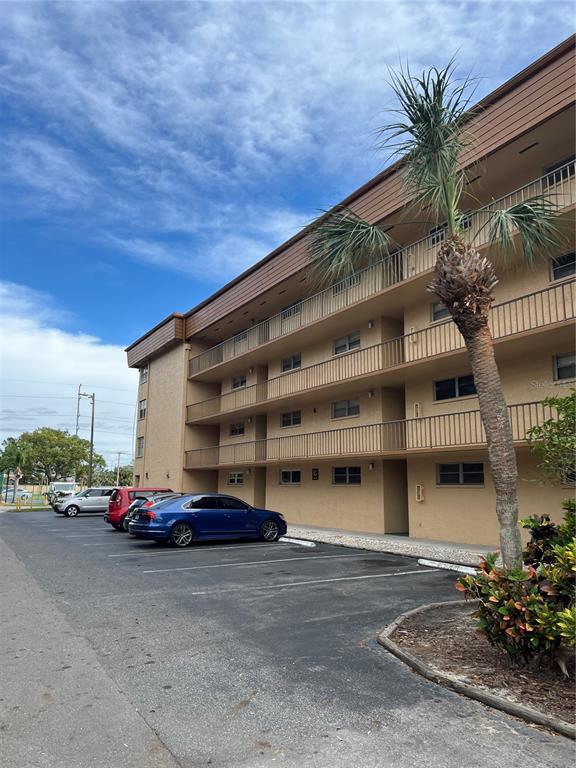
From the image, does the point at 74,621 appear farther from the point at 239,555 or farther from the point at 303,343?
the point at 303,343

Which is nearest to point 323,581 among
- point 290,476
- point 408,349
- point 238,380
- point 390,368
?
point 390,368

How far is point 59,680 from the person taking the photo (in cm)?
489

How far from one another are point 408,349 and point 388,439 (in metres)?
2.96

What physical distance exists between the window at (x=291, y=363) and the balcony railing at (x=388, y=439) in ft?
10.5

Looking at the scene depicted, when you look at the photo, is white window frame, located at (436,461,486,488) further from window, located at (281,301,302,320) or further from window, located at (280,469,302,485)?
window, located at (281,301,302,320)

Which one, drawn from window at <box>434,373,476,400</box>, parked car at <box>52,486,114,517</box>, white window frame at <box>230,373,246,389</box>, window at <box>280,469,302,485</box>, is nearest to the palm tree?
window at <box>434,373,476,400</box>

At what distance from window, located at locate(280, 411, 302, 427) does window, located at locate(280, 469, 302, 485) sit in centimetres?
197

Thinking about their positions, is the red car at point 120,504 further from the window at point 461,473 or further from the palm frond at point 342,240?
the palm frond at point 342,240

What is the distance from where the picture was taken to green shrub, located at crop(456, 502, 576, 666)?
15.2 feet

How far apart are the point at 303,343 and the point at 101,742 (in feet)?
64.0

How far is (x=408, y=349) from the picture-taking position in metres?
16.8

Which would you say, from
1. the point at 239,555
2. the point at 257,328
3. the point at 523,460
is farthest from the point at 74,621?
the point at 257,328

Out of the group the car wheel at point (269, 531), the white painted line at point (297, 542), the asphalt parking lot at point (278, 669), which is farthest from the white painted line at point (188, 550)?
the asphalt parking lot at point (278, 669)

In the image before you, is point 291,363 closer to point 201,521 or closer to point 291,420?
point 291,420
